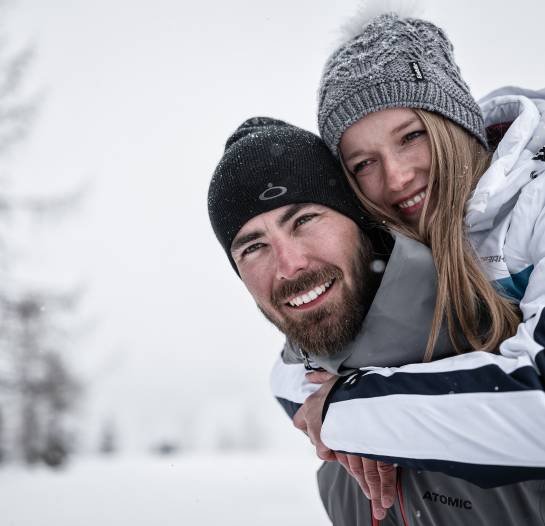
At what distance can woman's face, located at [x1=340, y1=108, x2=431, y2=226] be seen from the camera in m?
2.34

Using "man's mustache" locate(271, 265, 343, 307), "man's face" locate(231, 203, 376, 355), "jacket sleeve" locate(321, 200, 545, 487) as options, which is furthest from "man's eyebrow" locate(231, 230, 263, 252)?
"jacket sleeve" locate(321, 200, 545, 487)

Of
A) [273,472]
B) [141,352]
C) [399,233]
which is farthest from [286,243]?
[141,352]

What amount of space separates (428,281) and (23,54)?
10.5 m

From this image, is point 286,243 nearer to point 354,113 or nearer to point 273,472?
point 354,113

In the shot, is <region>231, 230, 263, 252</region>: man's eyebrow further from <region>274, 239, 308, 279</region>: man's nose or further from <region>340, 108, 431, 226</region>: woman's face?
<region>340, 108, 431, 226</region>: woman's face

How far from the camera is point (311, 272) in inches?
94.9

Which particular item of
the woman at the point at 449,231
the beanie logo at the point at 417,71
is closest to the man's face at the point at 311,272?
the woman at the point at 449,231

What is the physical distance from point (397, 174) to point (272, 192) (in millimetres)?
642

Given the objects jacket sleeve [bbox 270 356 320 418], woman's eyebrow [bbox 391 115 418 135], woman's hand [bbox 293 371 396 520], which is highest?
woman's eyebrow [bbox 391 115 418 135]

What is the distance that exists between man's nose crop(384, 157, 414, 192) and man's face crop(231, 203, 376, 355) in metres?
0.32

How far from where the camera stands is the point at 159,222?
167375 millimetres

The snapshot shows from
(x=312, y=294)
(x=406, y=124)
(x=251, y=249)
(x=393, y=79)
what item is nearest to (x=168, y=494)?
(x=251, y=249)

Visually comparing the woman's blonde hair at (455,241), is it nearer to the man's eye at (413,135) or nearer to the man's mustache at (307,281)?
the man's eye at (413,135)

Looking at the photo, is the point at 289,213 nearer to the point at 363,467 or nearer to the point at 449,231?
the point at 449,231
